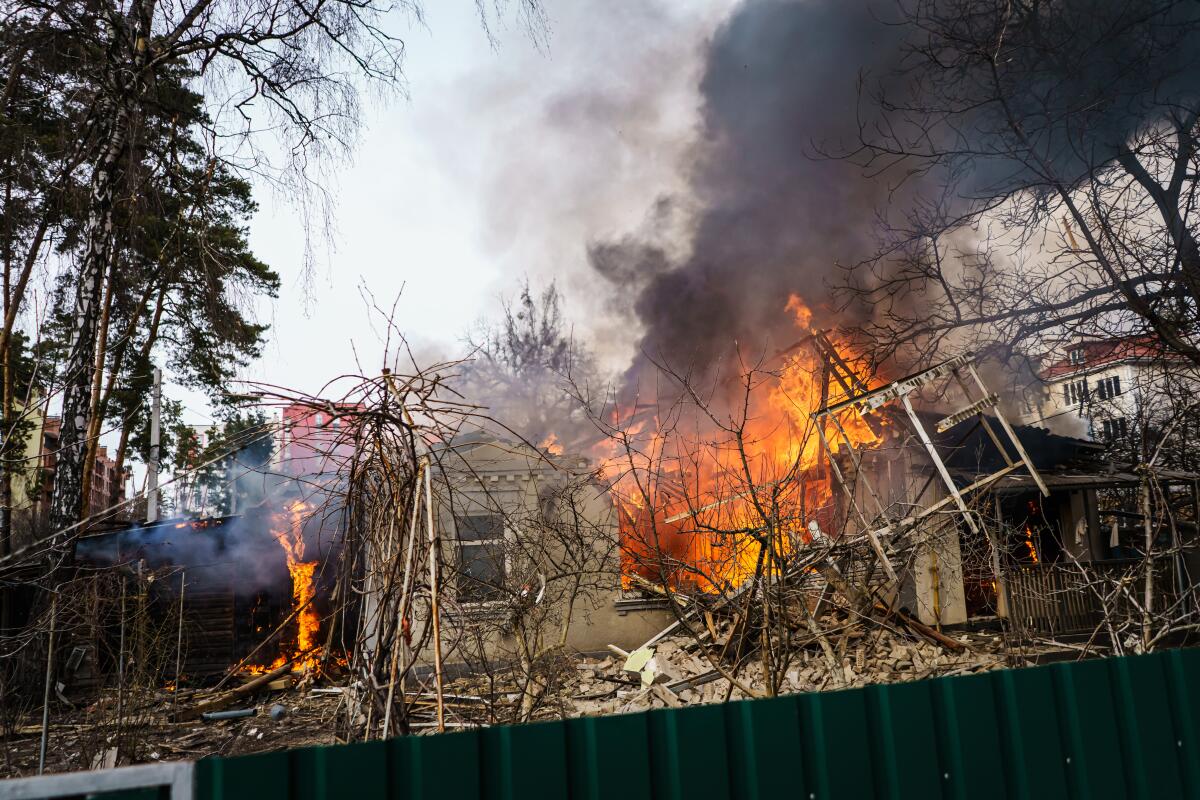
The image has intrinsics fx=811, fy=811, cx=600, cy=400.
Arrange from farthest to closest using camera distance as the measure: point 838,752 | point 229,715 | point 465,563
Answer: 1. point 229,715
2. point 465,563
3. point 838,752

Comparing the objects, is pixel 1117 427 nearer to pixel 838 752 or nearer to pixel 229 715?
pixel 229 715

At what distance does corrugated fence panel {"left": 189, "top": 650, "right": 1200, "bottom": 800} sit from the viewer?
2.27 metres

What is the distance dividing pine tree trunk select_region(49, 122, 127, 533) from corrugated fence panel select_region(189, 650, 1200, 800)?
338 inches

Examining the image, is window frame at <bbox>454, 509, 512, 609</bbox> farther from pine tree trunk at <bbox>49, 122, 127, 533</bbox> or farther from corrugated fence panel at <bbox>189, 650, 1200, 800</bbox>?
pine tree trunk at <bbox>49, 122, 127, 533</bbox>

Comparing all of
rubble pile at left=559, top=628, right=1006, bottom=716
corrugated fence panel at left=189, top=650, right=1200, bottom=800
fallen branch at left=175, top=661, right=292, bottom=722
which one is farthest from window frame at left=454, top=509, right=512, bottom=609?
fallen branch at left=175, top=661, right=292, bottom=722

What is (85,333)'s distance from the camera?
10023mm

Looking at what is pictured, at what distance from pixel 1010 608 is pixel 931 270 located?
5237 mm

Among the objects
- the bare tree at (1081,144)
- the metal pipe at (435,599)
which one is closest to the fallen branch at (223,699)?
the metal pipe at (435,599)

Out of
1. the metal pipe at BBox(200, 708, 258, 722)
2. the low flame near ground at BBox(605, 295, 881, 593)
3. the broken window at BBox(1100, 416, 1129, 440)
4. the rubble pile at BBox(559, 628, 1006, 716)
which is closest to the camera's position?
the metal pipe at BBox(200, 708, 258, 722)

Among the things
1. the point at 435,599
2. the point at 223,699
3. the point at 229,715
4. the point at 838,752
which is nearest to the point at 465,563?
the point at 229,715

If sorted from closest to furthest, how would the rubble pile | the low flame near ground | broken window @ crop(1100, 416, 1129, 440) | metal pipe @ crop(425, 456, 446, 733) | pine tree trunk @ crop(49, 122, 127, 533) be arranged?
1. metal pipe @ crop(425, 456, 446, 733)
2. pine tree trunk @ crop(49, 122, 127, 533)
3. the rubble pile
4. the low flame near ground
5. broken window @ crop(1100, 416, 1129, 440)

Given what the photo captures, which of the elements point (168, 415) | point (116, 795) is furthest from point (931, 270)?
point (168, 415)

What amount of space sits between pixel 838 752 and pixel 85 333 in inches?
408

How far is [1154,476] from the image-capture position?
270 inches
